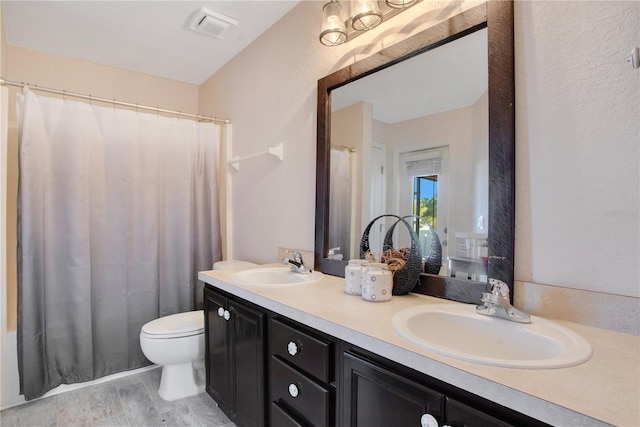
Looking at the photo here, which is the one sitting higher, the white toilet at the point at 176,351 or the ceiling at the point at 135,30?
the ceiling at the point at 135,30

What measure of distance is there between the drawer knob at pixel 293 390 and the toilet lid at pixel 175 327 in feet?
3.28

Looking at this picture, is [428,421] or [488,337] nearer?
[428,421]

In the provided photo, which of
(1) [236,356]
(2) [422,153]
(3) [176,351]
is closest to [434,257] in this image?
(2) [422,153]

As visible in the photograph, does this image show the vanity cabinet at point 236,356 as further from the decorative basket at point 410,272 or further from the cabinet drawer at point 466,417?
the cabinet drawer at point 466,417

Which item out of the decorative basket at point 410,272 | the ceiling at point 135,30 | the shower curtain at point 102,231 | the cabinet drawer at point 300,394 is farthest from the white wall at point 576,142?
the shower curtain at point 102,231

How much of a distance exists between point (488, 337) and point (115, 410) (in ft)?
6.66

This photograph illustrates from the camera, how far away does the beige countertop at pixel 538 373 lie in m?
0.53

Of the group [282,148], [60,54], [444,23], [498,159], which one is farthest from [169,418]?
[60,54]

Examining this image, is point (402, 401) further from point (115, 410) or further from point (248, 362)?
point (115, 410)

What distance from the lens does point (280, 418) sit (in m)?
1.19

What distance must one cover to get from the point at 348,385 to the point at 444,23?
1.30 m

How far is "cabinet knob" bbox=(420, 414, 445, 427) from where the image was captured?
699 mm

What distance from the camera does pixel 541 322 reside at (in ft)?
2.93

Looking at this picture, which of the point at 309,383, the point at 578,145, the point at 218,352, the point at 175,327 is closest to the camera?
the point at 578,145
